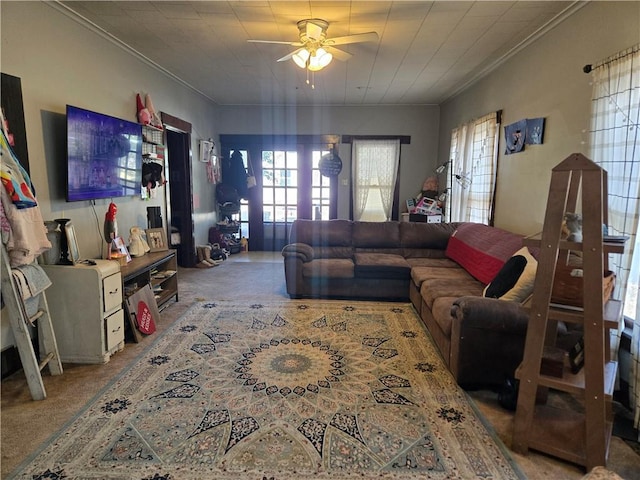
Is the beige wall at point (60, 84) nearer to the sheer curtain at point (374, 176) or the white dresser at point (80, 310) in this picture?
the white dresser at point (80, 310)

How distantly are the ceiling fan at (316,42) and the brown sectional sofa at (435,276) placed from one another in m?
2.01

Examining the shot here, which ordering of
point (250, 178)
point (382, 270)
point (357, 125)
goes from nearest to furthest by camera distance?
1. point (382, 270)
2. point (357, 125)
3. point (250, 178)

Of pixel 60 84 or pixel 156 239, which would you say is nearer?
pixel 60 84

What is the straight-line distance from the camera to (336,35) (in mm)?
3287

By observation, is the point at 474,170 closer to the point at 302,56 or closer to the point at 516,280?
the point at 516,280

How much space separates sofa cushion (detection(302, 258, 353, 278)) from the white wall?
114 inches

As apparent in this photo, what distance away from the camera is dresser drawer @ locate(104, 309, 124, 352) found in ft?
8.79

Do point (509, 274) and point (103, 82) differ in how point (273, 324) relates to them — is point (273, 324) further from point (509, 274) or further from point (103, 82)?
point (103, 82)

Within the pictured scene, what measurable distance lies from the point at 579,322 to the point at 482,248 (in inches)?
76.5

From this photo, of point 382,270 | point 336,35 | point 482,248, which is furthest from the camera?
point 382,270

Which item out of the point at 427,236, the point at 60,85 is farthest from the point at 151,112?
the point at 427,236

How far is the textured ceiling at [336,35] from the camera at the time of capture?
2730mm

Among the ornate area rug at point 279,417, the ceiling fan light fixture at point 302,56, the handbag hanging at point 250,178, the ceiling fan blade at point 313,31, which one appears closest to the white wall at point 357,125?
the handbag hanging at point 250,178

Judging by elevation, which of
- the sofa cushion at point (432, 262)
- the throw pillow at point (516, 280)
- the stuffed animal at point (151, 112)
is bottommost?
the sofa cushion at point (432, 262)
